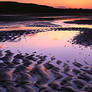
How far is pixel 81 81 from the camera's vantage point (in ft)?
20.4

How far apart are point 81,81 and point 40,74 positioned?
4.51 ft

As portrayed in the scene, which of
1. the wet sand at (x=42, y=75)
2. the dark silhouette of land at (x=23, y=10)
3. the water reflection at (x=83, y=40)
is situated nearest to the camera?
the wet sand at (x=42, y=75)

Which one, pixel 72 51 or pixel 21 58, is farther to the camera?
pixel 72 51

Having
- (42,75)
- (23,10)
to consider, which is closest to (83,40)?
(42,75)

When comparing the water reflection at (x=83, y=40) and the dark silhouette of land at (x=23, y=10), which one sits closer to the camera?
the water reflection at (x=83, y=40)

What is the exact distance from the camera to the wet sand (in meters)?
5.73

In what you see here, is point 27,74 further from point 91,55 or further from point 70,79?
point 91,55

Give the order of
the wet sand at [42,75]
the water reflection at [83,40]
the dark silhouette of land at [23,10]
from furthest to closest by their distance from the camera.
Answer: the dark silhouette of land at [23,10] → the water reflection at [83,40] → the wet sand at [42,75]

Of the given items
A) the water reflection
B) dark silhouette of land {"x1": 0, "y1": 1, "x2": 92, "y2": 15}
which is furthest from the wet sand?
dark silhouette of land {"x1": 0, "y1": 1, "x2": 92, "y2": 15}

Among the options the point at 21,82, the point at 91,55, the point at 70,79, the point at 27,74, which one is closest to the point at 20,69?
the point at 27,74

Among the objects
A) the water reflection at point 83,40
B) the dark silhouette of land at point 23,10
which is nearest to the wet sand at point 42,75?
the water reflection at point 83,40

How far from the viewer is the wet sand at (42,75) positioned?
5734mm

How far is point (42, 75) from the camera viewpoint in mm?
6797

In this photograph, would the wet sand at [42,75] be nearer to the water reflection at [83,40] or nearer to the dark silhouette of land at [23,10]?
the water reflection at [83,40]
